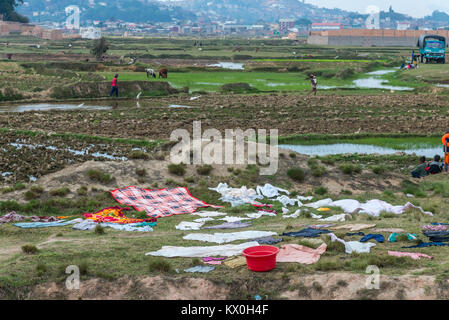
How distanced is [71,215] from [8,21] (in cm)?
14535

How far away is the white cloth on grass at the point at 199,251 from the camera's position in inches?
356

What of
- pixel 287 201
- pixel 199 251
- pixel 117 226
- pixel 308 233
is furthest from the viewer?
A: pixel 287 201

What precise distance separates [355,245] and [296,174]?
754 cm

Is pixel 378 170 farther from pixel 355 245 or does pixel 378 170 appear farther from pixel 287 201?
pixel 355 245

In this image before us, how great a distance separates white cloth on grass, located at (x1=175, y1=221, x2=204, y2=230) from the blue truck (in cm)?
5394

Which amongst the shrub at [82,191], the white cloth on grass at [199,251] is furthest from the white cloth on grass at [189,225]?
the shrub at [82,191]

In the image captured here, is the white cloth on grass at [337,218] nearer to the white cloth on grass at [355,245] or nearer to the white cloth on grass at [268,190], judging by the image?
the white cloth on grass at [355,245]

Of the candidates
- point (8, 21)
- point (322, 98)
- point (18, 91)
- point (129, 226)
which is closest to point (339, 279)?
point (129, 226)

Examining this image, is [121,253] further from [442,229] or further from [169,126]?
[169,126]

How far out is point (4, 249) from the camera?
9797 millimetres

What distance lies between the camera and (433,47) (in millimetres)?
61031

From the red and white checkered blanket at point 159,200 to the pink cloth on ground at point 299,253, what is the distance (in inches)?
182

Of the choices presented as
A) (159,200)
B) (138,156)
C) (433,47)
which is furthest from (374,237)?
(433,47)

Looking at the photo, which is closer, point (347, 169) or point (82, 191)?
point (82, 191)
